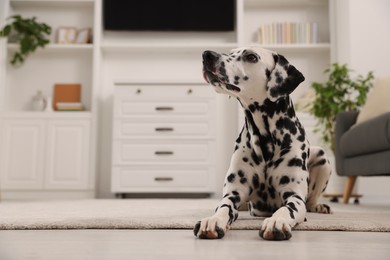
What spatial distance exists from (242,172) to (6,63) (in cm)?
442

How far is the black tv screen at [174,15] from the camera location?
17.6 ft

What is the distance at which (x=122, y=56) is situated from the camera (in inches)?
218

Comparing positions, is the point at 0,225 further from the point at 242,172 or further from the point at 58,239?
the point at 242,172

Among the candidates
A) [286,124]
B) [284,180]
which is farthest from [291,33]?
[284,180]

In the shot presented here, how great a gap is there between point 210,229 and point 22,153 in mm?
4045

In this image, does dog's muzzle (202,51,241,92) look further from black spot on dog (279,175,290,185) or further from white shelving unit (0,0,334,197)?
white shelving unit (0,0,334,197)

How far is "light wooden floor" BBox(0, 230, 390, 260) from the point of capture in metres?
1.01

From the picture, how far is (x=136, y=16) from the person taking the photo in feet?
17.6

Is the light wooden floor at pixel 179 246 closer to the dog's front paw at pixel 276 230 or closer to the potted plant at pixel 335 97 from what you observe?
the dog's front paw at pixel 276 230

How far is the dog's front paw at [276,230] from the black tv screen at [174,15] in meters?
4.31

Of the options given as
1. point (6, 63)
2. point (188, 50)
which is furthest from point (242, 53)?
point (6, 63)

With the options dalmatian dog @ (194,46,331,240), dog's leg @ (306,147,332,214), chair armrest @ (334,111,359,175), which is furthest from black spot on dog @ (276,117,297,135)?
chair armrest @ (334,111,359,175)

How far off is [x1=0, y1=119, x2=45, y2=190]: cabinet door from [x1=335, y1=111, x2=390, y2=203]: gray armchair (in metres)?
3.02

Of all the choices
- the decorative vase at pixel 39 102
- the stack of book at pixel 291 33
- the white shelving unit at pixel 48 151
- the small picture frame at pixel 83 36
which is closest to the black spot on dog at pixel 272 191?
the white shelving unit at pixel 48 151
